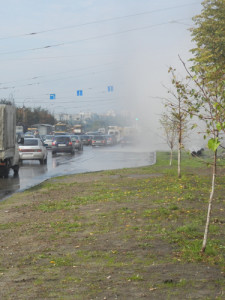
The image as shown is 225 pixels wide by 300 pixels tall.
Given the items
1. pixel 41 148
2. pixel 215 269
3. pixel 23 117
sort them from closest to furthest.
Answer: pixel 215 269
pixel 41 148
pixel 23 117

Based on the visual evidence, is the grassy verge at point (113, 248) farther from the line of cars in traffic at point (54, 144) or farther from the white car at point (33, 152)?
the line of cars in traffic at point (54, 144)

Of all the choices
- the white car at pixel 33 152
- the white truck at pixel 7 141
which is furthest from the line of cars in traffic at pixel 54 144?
the white truck at pixel 7 141

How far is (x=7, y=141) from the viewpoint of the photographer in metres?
21.6

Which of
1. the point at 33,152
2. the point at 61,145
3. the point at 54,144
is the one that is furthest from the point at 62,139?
the point at 33,152

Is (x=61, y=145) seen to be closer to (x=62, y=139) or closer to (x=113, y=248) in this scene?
(x=62, y=139)

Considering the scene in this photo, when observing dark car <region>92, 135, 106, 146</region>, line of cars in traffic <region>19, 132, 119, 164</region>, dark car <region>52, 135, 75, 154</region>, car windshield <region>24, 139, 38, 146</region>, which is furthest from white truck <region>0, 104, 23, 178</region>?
dark car <region>92, 135, 106, 146</region>

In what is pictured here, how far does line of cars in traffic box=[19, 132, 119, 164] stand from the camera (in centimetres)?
3155

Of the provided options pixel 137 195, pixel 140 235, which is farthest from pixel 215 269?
pixel 137 195

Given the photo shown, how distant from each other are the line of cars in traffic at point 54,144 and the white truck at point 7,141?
6133 millimetres

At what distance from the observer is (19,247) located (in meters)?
8.10

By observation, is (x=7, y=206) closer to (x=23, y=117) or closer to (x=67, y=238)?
(x=67, y=238)

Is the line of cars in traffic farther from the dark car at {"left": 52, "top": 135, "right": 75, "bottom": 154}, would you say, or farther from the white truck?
the white truck

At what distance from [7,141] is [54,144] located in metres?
22.4

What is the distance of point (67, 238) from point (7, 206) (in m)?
5.07
